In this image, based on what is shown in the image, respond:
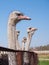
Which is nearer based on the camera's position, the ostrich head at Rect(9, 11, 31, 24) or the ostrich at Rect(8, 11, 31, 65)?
the ostrich at Rect(8, 11, 31, 65)

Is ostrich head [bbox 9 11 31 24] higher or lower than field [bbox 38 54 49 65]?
higher

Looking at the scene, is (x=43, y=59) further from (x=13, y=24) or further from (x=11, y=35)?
(x=11, y=35)

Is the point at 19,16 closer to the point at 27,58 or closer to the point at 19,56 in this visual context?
the point at 27,58

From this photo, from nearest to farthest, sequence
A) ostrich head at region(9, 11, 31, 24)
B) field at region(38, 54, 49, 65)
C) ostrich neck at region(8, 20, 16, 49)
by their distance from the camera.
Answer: ostrich neck at region(8, 20, 16, 49) < ostrich head at region(9, 11, 31, 24) < field at region(38, 54, 49, 65)

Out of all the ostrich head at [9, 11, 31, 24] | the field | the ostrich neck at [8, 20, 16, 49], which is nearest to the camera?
the ostrich neck at [8, 20, 16, 49]

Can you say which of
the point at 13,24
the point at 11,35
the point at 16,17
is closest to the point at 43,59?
the point at 16,17

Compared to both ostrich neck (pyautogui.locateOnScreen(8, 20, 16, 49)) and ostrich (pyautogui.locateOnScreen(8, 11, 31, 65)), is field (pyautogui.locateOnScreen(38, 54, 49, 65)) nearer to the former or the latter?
ostrich (pyautogui.locateOnScreen(8, 11, 31, 65))

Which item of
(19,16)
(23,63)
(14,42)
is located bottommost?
(23,63)

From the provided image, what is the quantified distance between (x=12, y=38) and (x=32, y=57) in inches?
33.7

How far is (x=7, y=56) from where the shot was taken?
593 cm

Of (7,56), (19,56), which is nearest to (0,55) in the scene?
(7,56)

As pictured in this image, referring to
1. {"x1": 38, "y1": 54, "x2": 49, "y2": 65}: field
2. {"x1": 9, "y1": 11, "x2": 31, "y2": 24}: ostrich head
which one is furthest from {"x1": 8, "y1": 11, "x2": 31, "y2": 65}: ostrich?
{"x1": 38, "y1": 54, "x2": 49, "y2": 65}: field

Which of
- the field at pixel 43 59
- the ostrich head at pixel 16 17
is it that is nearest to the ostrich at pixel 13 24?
the ostrich head at pixel 16 17

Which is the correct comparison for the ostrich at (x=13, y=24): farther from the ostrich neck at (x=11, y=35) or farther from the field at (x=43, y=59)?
the field at (x=43, y=59)
